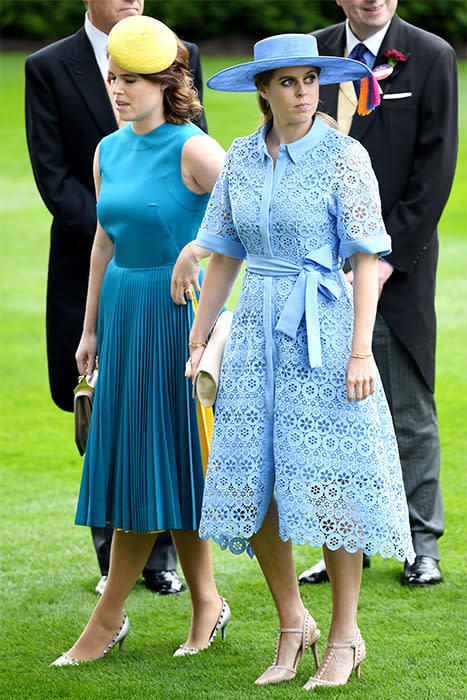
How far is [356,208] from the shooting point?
10.6ft

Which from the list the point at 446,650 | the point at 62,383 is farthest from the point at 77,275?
the point at 446,650

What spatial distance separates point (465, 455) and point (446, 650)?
2415 mm

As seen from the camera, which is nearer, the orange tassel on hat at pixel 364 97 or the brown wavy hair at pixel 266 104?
the brown wavy hair at pixel 266 104

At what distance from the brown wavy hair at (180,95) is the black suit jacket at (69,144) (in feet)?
2.12

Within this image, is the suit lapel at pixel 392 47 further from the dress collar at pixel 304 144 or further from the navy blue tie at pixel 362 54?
the dress collar at pixel 304 144

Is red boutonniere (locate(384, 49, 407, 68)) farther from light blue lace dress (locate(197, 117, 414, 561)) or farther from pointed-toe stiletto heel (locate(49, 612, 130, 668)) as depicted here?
pointed-toe stiletto heel (locate(49, 612, 130, 668))

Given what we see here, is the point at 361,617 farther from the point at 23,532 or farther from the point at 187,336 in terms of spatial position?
the point at 23,532

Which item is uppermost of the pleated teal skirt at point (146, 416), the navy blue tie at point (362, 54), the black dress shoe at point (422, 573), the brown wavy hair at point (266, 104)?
the brown wavy hair at point (266, 104)

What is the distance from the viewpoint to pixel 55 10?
26516 millimetres

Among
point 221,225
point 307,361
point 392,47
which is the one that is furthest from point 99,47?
point 307,361

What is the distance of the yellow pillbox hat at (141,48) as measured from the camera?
354 centimetres

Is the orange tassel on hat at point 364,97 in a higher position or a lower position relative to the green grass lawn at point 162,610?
higher

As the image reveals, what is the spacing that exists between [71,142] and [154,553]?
5.01 feet

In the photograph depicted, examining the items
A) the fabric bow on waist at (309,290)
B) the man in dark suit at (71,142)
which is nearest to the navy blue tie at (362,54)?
the man in dark suit at (71,142)
